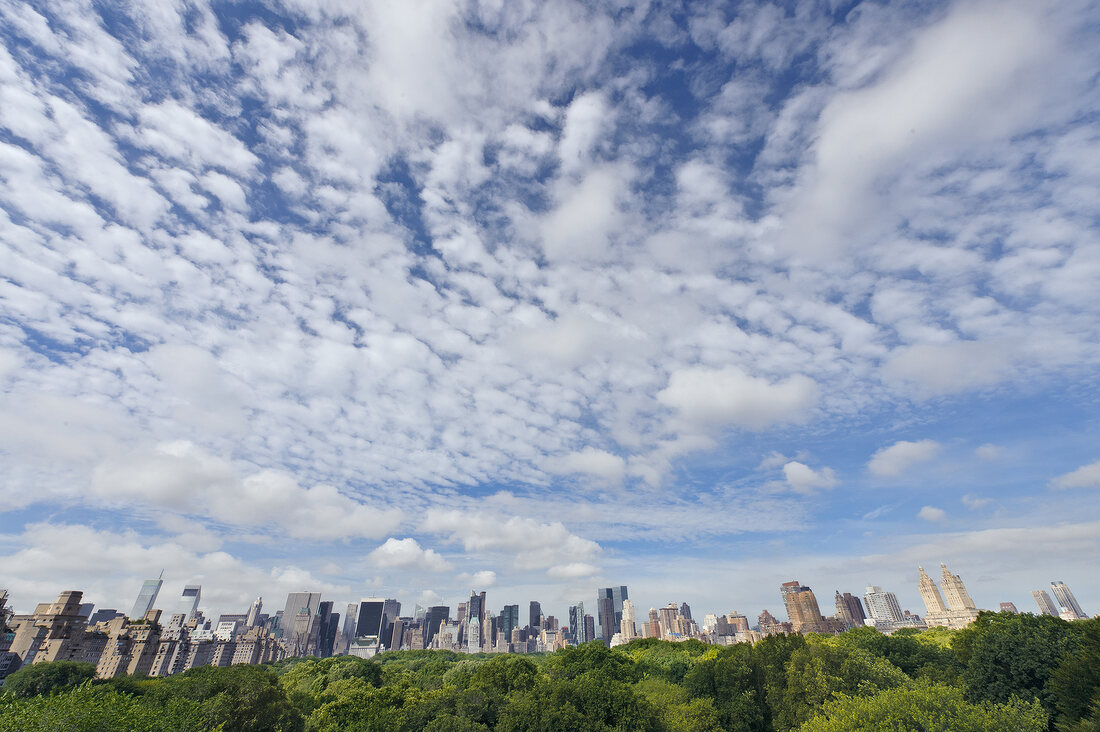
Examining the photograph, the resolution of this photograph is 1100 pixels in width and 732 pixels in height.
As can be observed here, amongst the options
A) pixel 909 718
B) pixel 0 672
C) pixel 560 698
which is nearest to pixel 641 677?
pixel 560 698

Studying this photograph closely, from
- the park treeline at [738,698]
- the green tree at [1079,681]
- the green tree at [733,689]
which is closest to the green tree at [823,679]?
the park treeline at [738,698]

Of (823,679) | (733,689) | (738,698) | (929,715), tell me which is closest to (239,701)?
(738,698)

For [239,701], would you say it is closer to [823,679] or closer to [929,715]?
[929,715]

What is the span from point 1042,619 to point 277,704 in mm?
89421

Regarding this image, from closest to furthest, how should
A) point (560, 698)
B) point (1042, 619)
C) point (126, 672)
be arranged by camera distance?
point (560, 698) → point (1042, 619) → point (126, 672)

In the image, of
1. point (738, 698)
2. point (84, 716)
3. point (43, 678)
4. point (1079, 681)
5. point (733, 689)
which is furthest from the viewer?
point (43, 678)

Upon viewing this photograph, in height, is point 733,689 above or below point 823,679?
below

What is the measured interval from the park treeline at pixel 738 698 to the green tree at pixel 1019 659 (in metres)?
0.17

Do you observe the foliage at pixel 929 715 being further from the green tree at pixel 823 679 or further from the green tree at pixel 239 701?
the green tree at pixel 239 701

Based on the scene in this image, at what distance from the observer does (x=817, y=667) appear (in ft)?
179

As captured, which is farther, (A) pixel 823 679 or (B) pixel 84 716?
(A) pixel 823 679

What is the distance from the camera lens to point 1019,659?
1986 inches

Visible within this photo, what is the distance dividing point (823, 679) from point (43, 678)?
136m

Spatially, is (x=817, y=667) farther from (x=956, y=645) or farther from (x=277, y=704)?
(x=277, y=704)
